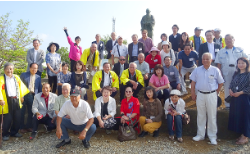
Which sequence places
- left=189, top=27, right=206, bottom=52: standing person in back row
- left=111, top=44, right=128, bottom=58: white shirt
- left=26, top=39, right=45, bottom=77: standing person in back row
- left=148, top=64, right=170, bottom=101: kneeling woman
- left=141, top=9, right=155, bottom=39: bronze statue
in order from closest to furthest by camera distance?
left=148, top=64, right=170, bottom=101: kneeling woman, left=26, top=39, right=45, bottom=77: standing person in back row, left=189, top=27, right=206, bottom=52: standing person in back row, left=111, top=44, right=128, bottom=58: white shirt, left=141, top=9, right=155, bottom=39: bronze statue

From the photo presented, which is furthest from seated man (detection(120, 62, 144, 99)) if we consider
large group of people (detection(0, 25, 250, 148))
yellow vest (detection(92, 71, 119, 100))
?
yellow vest (detection(92, 71, 119, 100))

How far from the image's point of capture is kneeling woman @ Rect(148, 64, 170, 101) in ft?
16.9

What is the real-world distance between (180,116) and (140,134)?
1.10 meters

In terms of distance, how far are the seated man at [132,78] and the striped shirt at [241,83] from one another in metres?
2.42

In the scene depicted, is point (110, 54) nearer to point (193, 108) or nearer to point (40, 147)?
point (193, 108)

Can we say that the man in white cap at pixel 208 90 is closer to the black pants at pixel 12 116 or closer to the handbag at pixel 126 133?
the handbag at pixel 126 133

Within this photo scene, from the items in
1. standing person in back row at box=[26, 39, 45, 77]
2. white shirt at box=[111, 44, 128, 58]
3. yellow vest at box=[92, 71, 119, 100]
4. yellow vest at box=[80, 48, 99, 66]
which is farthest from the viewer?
white shirt at box=[111, 44, 128, 58]

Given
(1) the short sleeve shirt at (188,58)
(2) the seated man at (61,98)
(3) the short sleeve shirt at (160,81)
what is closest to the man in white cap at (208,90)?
(3) the short sleeve shirt at (160,81)

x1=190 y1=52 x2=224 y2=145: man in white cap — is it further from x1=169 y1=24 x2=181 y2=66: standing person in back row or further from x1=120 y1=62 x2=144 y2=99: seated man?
x1=169 y1=24 x2=181 y2=66: standing person in back row

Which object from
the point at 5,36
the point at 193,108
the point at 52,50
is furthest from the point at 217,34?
the point at 5,36

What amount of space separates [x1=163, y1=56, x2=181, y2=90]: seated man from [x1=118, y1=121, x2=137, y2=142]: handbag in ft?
6.42

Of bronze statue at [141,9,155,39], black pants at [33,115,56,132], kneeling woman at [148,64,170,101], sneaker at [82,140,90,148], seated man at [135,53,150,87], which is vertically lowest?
sneaker at [82,140,90,148]

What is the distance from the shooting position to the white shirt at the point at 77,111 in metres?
3.85

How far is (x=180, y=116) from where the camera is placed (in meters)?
4.32
